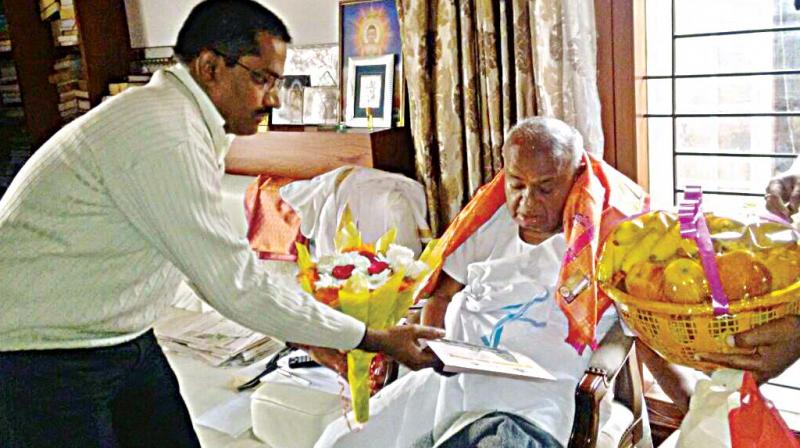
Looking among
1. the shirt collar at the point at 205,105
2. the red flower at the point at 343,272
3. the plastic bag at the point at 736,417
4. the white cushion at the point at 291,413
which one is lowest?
the white cushion at the point at 291,413

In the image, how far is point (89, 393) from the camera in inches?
60.9

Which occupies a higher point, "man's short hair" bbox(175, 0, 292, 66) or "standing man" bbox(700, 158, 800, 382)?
"man's short hair" bbox(175, 0, 292, 66)

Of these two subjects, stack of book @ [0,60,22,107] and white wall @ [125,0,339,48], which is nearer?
white wall @ [125,0,339,48]

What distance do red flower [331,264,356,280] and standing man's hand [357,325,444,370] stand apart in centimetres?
13

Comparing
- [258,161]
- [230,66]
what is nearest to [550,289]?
[230,66]

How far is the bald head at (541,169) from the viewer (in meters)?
2.03

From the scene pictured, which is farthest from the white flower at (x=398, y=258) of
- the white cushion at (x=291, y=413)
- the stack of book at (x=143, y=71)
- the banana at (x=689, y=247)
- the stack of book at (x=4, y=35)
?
the stack of book at (x=4, y=35)

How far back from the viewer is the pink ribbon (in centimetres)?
118

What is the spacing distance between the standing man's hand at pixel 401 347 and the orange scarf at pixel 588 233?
17.4 inches

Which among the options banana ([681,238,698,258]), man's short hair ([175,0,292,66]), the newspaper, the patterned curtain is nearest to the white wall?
the patterned curtain

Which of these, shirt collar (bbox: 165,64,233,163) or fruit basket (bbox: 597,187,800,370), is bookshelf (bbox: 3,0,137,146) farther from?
fruit basket (bbox: 597,187,800,370)

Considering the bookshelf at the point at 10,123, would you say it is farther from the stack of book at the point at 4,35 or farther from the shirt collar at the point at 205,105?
the shirt collar at the point at 205,105

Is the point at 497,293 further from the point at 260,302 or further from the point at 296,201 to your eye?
the point at 296,201

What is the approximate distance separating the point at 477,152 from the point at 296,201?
29.6 inches
